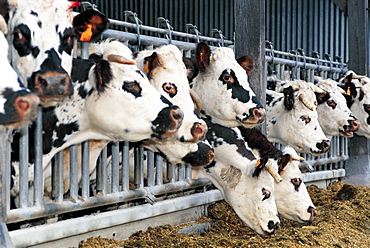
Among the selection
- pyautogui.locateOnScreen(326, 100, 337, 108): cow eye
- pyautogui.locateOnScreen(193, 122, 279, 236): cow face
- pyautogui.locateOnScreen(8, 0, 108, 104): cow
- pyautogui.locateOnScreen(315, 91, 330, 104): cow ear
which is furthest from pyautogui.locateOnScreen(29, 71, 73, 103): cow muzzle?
pyautogui.locateOnScreen(326, 100, 337, 108): cow eye

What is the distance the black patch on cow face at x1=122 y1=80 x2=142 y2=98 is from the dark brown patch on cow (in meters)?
2.00

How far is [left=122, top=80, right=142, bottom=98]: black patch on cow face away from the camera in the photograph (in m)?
4.29

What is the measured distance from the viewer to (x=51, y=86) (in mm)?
3367

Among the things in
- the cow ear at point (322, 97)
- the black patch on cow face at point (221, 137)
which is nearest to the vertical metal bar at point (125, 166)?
the black patch on cow face at point (221, 137)

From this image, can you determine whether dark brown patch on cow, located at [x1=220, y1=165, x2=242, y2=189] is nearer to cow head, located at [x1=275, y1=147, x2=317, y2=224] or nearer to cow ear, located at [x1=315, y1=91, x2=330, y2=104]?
cow head, located at [x1=275, y1=147, x2=317, y2=224]

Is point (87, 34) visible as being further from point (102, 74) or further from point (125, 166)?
point (125, 166)

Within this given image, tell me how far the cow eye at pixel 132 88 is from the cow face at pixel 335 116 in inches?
171

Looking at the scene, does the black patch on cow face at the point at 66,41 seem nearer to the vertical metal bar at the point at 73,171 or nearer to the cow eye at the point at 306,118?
the vertical metal bar at the point at 73,171

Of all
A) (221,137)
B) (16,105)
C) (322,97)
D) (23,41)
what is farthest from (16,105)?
(322,97)

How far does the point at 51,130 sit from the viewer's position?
431 cm


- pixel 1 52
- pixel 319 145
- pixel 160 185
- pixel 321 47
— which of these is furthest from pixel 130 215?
pixel 321 47

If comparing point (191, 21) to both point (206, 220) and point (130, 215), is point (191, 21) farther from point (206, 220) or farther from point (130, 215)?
point (130, 215)

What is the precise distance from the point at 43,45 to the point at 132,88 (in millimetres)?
840

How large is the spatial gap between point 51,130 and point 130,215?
3.70ft
